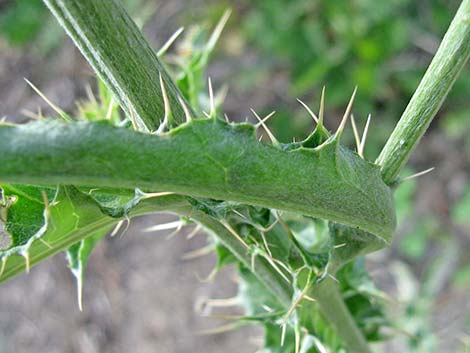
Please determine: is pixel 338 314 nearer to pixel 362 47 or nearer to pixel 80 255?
pixel 80 255

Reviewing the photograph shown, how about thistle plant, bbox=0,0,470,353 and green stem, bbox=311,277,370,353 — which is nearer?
thistle plant, bbox=0,0,470,353

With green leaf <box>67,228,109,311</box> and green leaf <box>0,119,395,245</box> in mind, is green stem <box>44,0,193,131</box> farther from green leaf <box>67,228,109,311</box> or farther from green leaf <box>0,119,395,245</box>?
green leaf <box>67,228,109,311</box>

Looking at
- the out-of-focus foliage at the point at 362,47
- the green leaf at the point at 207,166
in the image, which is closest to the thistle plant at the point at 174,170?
the green leaf at the point at 207,166

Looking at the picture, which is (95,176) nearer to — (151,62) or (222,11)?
(151,62)

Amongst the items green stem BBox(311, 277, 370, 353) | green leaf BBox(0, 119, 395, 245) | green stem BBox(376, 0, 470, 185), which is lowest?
green stem BBox(311, 277, 370, 353)

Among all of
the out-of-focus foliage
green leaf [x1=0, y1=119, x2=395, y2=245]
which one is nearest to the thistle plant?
green leaf [x1=0, y1=119, x2=395, y2=245]

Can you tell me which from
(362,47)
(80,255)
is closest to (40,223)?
(80,255)
